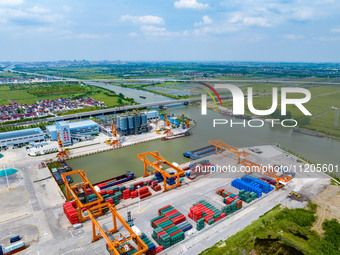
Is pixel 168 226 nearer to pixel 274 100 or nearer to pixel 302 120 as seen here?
pixel 274 100

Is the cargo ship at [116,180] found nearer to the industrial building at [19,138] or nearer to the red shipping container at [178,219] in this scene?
the red shipping container at [178,219]

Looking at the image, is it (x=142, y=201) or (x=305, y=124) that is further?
(x=305, y=124)

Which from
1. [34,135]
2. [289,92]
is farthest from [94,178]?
[289,92]

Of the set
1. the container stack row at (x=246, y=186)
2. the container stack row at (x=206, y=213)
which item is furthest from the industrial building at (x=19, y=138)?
the container stack row at (x=246, y=186)

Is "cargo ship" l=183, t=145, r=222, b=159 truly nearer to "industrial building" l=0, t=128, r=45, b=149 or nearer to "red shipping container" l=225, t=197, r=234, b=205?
"red shipping container" l=225, t=197, r=234, b=205

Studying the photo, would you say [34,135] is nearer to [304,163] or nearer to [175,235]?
[175,235]
